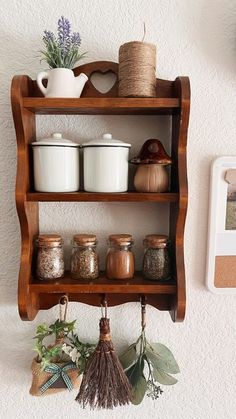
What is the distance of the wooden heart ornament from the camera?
708 millimetres

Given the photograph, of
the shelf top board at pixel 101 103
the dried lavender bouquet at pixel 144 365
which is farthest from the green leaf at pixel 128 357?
the shelf top board at pixel 101 103

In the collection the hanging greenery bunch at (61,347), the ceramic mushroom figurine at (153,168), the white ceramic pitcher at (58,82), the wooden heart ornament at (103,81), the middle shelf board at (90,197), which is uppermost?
the wooden heart ornament at (103,81)

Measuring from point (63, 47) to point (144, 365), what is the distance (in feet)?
2.20

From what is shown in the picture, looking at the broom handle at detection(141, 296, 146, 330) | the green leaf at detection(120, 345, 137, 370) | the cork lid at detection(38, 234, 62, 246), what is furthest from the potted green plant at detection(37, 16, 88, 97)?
the green leaf at detection(120, 345, 137, 370)

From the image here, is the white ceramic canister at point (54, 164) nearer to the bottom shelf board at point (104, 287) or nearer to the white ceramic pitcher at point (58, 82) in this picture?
the white ceramic pitcher at point (58, 82)

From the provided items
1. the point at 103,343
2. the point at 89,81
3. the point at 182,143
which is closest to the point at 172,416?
the point at 103,343


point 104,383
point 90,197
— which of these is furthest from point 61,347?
point 90,197

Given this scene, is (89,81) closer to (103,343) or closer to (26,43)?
(26,43)

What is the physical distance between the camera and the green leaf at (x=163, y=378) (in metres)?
0.74

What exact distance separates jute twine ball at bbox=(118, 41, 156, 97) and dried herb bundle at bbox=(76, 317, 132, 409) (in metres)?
0.49

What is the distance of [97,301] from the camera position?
0.73 meters

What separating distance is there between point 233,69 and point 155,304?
1.69 ft

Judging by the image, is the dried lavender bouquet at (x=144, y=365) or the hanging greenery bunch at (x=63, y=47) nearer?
the hanging greenery bunch at (x=63, y=47)

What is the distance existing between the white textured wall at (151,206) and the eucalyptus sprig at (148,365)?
0.03 m
